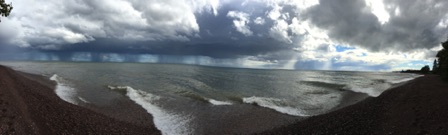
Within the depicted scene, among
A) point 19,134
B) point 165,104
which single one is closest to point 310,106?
point 165,104

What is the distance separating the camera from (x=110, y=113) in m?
29.4

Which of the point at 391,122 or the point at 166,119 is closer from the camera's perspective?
the point at 391,122

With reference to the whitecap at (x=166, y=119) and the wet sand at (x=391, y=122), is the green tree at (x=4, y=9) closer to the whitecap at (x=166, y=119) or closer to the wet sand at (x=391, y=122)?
the whitecap at (x=166, y=119)

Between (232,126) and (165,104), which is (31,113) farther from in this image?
(165,104)

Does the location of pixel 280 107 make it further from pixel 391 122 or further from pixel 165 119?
pixel 391 122

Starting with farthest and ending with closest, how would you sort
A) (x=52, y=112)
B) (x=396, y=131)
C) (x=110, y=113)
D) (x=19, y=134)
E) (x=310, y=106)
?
1. (x=310, y=106)
2. (x=110, y=113)
3. (x=52, y=112)
4. (x=396, y=131)
5. (x=19, y=134)

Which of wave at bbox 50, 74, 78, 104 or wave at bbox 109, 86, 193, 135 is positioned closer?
wave at bbox 109, 86, 193, 135

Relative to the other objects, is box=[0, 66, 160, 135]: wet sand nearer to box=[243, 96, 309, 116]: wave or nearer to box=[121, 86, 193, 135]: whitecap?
box=[121, 86, 193, 135]: whitecap

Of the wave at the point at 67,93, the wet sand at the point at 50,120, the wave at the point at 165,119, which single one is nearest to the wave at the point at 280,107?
the wave at the point at 165,119

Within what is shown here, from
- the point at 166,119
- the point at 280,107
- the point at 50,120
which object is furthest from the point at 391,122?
the point at 50,120

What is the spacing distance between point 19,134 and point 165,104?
73.6 feet

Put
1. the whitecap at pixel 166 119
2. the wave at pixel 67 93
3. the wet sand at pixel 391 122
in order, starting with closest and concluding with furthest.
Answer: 1. the wet sand at pixel 391 122
2. the whitecap at pixel 166 119
3. the wave at pixel 67 93

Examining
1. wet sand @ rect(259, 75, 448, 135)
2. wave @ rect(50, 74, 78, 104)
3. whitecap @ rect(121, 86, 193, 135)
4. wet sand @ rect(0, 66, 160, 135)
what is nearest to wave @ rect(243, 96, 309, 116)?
wet sand @ rect(259, 75, 448, 135)

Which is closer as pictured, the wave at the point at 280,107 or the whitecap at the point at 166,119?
the whitecap at the point at 166,119
